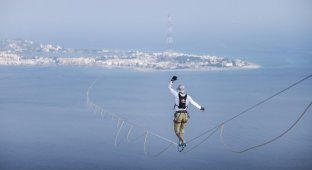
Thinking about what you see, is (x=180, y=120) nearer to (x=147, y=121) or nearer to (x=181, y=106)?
(x=181, y=106)

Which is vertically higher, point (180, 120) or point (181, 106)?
point (181, 106)

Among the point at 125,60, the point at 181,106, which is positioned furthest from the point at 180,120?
the point at 125,60

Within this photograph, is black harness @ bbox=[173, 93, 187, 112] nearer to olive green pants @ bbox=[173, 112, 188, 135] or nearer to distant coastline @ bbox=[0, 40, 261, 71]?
olive green pants @ bbox=[173, 112, 188, 135]

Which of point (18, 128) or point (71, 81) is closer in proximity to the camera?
point (18, 128)

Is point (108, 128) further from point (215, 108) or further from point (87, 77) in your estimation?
point (87, 77)

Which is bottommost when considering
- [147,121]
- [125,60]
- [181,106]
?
[147,121]

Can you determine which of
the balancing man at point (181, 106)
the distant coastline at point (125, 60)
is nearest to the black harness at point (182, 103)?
the balancing man at point (181, 106)

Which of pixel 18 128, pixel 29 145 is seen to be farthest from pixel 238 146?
pixel 18 128

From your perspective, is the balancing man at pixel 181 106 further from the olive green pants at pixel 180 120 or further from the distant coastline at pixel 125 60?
the distant coastline at pixel 125 60
